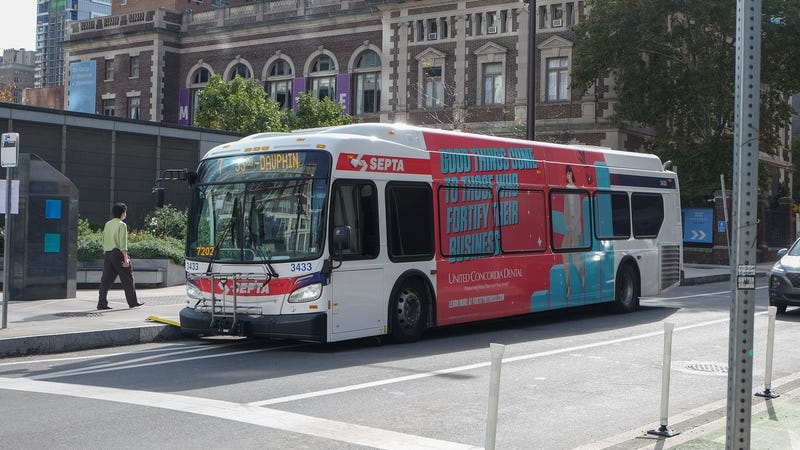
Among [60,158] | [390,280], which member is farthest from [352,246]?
[60,158]

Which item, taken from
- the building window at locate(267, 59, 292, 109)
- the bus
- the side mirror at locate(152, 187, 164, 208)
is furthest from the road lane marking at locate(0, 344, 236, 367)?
the building window at locate(267, 59, 292, 109)

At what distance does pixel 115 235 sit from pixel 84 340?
3541mm

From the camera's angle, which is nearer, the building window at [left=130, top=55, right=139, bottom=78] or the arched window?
the arched window

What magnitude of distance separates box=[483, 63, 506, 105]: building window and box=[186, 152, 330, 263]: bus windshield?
106 ft

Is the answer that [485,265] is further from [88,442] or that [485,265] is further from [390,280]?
[88,442]

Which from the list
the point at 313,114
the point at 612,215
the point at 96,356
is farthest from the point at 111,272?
the point at 313,114

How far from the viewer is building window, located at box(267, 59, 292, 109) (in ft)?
173

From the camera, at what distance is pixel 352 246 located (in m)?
12.6

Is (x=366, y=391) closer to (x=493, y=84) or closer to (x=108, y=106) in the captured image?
(x=493, y=84)

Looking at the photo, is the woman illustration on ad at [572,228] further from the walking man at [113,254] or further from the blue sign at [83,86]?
the blue sign at [83,86]

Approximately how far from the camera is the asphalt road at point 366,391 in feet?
24.9

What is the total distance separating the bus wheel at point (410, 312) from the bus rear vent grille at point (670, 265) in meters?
7.82

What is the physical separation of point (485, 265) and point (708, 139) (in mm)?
26949

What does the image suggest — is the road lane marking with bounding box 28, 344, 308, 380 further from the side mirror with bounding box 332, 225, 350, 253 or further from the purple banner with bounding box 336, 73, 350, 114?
the purple banner with bounding box 336, 73, 350, 114
